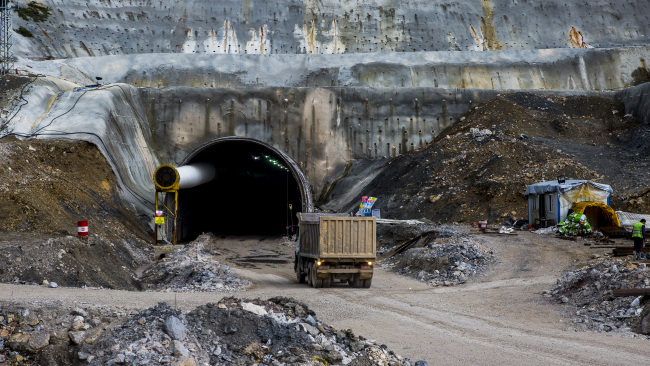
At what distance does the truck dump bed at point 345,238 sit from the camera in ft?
50.3

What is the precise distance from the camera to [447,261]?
18234mm

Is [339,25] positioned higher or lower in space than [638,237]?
higher

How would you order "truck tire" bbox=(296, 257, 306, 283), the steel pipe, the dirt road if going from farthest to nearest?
the steel pipe < "truck tire" bbox=(296, 257, 306, 283) < the dirt road

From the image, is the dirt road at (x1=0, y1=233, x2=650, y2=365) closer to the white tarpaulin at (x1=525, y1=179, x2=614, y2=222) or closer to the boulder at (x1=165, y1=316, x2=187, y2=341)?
the boulder at (x1=165, y1=316, x2=187, y2=341)

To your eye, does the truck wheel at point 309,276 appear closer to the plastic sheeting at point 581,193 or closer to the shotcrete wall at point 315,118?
the plastic sheeting at point 581,193

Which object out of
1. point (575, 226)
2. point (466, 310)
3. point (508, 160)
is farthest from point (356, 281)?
point (508, 160)

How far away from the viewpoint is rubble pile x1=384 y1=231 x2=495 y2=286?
17.5 m

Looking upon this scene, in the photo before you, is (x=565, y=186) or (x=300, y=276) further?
(x=565, y=186)

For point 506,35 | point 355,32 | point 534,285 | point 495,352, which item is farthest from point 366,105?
point 495,352

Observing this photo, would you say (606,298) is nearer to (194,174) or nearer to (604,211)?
(604,211)

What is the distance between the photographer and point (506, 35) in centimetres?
5000

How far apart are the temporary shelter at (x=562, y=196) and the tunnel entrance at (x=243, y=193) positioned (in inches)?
470

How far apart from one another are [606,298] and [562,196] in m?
13.0

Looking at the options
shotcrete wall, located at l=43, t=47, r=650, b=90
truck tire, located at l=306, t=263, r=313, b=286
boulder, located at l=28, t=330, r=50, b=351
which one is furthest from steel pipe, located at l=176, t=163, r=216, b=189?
boulder, located at l=28, t=330, r=50, b=351
